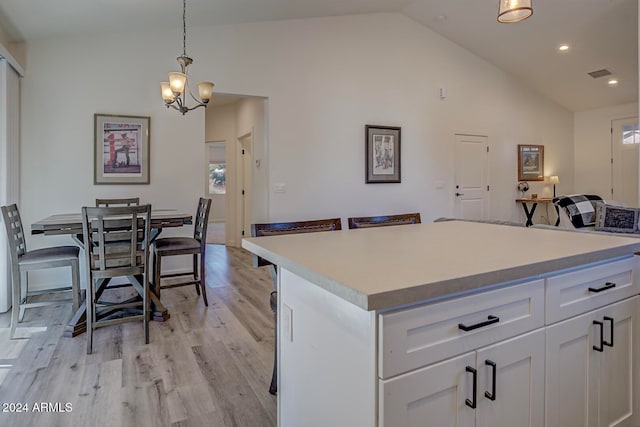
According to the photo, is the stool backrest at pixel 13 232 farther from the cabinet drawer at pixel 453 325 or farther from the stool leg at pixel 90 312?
the cabinet drawer at pixel 453 325

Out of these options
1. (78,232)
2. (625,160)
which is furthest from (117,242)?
(625,160)

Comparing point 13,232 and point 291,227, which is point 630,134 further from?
point 13,232

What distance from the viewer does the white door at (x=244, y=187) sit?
6.45 metres

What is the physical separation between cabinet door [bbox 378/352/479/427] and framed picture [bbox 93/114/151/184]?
4.07 m

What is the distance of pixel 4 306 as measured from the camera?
3289 mm

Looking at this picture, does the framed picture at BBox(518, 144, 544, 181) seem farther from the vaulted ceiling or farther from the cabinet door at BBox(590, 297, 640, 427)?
the cabinet door at BBox(590, 297, 640, 427)

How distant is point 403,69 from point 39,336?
5.27 meters

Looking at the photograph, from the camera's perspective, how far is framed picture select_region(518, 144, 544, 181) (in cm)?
Answer: 682

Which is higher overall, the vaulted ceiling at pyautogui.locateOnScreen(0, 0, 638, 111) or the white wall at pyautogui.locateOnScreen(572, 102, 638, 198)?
the vaulted ceiling at pyautogui.locateOnScreen(0, 0, 638, 111)

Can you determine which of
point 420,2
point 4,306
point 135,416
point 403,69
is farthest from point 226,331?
point 420,2

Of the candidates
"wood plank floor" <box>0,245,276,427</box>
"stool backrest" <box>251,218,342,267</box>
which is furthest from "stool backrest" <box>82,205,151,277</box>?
"stool backrest" <box>251,218,342,267</box>

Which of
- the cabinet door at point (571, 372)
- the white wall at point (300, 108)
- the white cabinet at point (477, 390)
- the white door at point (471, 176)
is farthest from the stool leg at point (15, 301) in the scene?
the white door at point (471, 176)

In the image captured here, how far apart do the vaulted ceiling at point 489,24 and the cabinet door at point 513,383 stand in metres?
3.93

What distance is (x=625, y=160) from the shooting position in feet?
22.8
